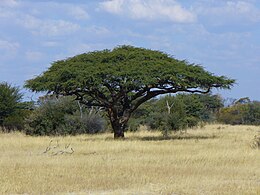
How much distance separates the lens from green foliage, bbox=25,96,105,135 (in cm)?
3716

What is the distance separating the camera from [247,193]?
11.7 m

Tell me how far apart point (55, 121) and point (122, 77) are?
10912 millimetres

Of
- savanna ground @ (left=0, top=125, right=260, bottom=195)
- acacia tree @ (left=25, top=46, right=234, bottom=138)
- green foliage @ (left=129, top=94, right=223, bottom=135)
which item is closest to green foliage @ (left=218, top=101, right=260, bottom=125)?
green foliage @ (left=129, top=94, right=223, bottom=135)

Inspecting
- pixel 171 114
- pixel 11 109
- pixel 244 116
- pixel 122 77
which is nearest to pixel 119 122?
pixel 122 77

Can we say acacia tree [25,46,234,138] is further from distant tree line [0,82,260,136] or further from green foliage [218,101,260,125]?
green foliage [218,101,260,125]

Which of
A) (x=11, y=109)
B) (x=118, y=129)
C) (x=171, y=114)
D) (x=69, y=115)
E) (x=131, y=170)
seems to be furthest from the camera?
(x=11, y=109)

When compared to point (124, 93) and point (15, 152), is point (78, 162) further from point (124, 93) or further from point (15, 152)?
point (124, 93)

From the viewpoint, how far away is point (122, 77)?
28.1m

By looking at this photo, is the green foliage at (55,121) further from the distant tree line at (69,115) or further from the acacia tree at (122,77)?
the acacia tree at (122,77)

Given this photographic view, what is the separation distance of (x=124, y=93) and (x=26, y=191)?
17709 millimetres

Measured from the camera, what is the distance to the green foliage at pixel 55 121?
122ft

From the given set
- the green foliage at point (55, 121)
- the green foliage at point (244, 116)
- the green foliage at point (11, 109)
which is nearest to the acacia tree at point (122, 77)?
the green foliage at point (55, 121)

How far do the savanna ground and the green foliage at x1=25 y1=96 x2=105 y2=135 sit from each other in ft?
41.2

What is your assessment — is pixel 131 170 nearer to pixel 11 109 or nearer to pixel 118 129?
pixel 118 129
